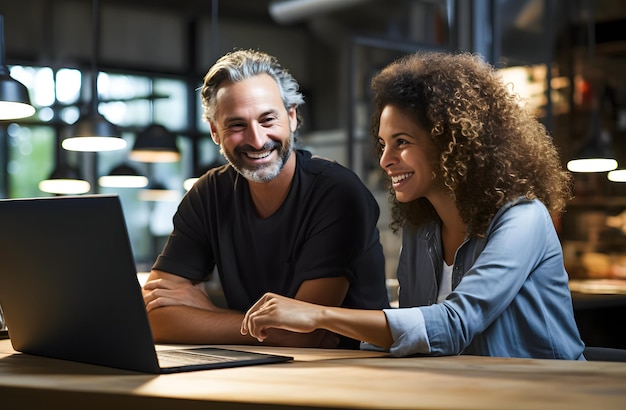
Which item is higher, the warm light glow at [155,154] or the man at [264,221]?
the warm light glow at [155,154]

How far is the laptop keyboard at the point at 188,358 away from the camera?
4.82 ft

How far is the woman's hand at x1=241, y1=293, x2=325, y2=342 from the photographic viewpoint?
1570 millimetres

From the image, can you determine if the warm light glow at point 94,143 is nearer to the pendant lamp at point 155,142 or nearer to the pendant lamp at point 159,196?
the pendant lamp at point 155,142

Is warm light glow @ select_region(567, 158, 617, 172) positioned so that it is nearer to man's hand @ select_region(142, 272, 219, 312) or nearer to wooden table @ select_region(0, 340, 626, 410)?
man's hand @ select_region(142, 272, 219, 312)

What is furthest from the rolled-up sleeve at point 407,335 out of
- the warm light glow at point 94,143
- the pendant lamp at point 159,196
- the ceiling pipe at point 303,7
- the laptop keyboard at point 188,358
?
the pendant lamp at point 159,196

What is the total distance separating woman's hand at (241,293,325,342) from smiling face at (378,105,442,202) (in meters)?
0.53

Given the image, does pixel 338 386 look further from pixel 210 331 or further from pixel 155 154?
pixel 155 154

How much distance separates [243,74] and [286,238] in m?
0.45

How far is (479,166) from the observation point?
1980mm

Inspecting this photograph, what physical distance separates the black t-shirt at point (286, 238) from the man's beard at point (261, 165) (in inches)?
2.6

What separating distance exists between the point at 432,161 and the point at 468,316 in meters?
0.47

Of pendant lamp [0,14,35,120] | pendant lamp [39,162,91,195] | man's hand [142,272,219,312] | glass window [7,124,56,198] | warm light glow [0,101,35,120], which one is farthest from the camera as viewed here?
glass window [7,124,56,198]

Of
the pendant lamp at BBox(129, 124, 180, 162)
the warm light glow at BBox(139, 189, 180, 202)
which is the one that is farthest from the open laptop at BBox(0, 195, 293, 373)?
the warm light glow at BBox(139, 189, 180, 202)

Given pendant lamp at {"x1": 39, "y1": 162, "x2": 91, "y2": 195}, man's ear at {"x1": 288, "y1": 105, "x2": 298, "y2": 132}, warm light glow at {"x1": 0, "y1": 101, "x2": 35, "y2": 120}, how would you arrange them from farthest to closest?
Answer: pendant lamp at {"x1": 39, "y1": 162, "x2": 91, "y2": 195} → warm light glow at {"x1": 0, "y1": 101, "x2": 35, "y2": 120} → man's ear at {"x1": 288, "y1": 105, "x2": 298, "y2": 132}
